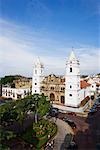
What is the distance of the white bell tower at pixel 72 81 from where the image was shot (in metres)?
27.8

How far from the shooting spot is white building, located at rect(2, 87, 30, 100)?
→ 1339 inches

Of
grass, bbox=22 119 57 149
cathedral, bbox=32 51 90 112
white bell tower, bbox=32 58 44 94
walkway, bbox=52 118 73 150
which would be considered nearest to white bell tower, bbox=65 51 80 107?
cathedral, bbox=32 51 90 112

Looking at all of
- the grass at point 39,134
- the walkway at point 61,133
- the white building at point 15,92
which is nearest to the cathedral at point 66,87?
the white building at point 15,92

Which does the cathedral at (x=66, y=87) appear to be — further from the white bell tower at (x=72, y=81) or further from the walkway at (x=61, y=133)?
the walkway at (x=61, y=133)

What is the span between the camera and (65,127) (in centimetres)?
1962

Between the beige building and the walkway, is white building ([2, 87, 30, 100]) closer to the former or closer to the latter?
the beige building

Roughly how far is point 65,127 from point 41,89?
41.9 ft

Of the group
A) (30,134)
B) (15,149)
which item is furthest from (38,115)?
(15,149)

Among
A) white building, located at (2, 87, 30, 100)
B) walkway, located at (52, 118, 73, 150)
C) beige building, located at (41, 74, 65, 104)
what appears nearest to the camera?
walkway, located at (52, 118, 73, 150)

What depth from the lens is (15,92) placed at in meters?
34.2

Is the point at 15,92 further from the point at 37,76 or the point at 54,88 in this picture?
the point at 54,88

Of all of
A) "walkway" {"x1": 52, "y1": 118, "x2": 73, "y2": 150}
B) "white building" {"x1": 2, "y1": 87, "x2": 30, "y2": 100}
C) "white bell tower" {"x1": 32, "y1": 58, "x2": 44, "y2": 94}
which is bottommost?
"walkway" {"x1": 52, "y1": 118, "x2": 73, "y2": 150}

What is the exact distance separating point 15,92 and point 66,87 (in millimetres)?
8623

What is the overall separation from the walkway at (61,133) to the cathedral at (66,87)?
631 centimetres
